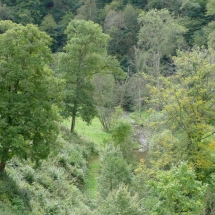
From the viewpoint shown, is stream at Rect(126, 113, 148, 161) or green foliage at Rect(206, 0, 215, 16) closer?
stream at Rect(126, 113, 148, 161)

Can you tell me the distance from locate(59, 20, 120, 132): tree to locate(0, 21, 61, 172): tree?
50.2 ft

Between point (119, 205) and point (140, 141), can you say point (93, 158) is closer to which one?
point (140, 141)

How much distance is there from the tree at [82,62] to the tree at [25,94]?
15.3 meters

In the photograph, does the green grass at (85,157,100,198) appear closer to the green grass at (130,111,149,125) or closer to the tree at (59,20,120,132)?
the tree at (59,20,120,132)

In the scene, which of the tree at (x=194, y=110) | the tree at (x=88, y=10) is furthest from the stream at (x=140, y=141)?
the tree at (x=88, y=10)

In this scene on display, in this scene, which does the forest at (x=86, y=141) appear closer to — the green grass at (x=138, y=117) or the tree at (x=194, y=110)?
the tree at (x=194, y=110)

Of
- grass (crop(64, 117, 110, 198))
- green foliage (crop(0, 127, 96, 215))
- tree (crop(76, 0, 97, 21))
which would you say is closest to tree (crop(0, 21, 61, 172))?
green foliage (crop(0, 127, 96, 215))

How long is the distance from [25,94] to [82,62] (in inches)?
676

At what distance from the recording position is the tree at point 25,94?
14875 mm

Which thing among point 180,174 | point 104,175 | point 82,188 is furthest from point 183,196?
point 82,188

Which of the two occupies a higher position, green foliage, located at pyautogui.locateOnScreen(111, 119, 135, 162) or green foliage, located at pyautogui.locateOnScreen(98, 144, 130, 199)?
green foliage, located at pyautogui.locateOnScreen(98, 144, 130, 199)

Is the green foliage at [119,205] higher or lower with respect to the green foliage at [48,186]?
higher

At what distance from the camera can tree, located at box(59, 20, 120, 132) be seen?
103ft

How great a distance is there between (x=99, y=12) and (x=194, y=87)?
61540 mm
